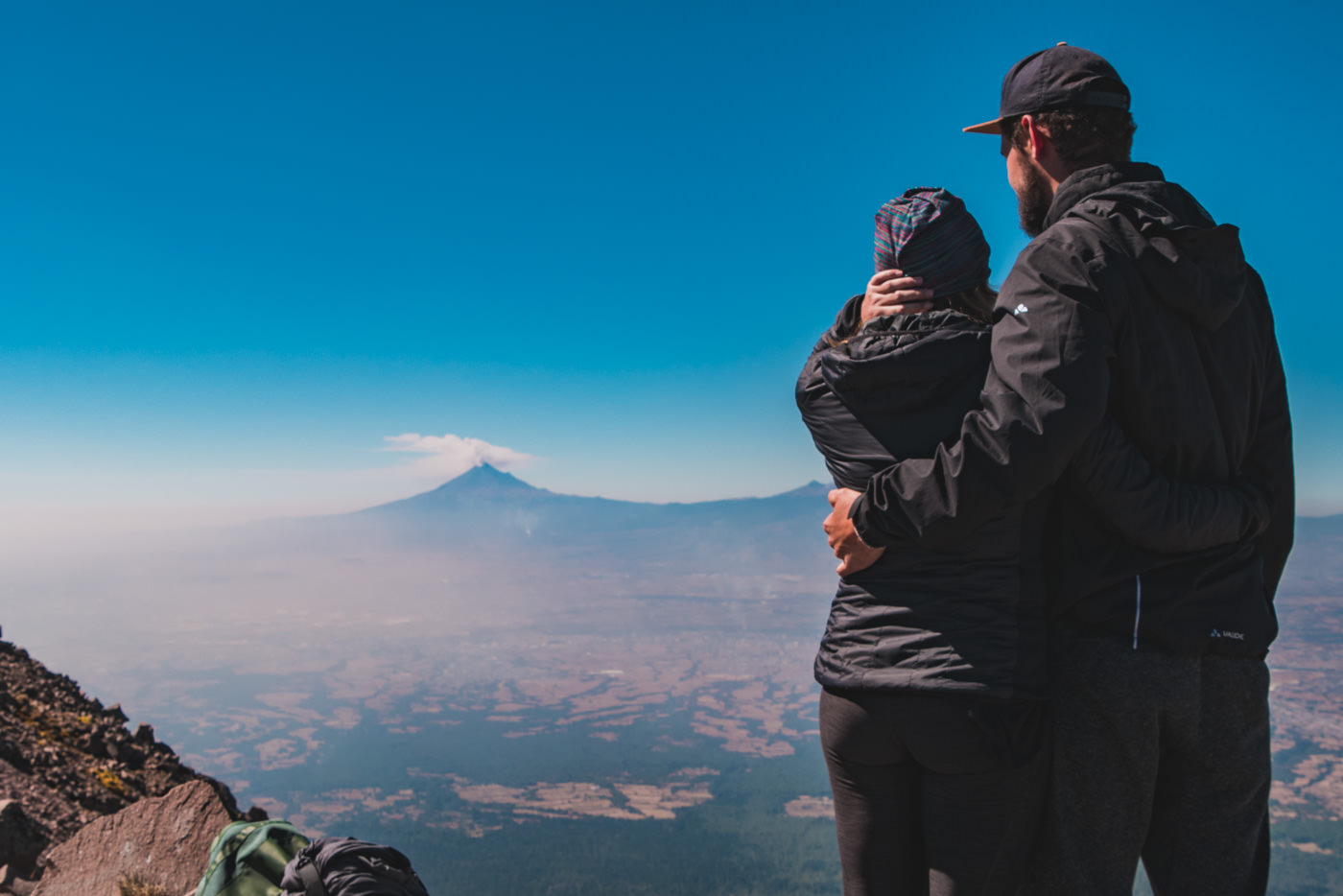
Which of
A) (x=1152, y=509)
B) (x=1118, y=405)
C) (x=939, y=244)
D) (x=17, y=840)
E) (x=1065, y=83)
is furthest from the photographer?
(x=17, y=840)

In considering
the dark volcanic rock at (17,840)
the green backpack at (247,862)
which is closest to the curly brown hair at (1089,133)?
the green backpack at (247,862)

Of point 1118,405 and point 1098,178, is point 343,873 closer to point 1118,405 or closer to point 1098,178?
point 1118,405

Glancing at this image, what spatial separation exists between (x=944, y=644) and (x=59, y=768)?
21.1ft

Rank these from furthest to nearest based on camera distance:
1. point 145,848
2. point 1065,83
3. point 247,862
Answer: point 145,848
point 247,862
point 1065,83

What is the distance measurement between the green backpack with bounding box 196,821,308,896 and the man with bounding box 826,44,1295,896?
307 centimetres

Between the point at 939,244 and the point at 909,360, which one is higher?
the point at 939,244

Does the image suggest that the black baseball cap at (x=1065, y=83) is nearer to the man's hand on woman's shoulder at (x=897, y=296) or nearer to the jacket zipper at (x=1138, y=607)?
the man's hand on woman's shoulder at (x=897, y=296)

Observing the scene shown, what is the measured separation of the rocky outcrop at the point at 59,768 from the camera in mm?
4293

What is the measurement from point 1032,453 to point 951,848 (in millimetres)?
963

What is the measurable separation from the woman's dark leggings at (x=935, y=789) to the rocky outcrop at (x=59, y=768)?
12.4 feet

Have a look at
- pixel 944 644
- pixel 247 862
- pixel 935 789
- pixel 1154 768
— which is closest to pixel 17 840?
pixel 247 862

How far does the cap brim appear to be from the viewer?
6.97 ft

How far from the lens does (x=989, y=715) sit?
1.78 meters

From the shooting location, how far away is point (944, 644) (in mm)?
1813
